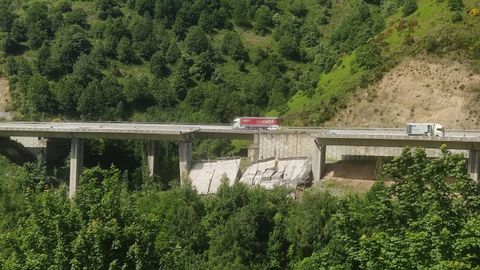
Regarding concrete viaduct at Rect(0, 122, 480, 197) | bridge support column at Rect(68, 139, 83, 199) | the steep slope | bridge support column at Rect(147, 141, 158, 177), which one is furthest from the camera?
the steep slope

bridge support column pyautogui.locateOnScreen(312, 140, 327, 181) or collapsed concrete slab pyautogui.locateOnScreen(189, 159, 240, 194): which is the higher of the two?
bridge support column pyautogui.locateOnScreen(312, 140, 327, 181)

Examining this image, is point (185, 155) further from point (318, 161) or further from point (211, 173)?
point (318, 161)

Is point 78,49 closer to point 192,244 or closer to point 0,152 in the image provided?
point 0,152

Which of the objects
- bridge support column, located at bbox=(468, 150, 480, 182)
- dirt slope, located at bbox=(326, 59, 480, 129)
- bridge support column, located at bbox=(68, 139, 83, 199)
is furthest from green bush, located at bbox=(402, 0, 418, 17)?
bridge support column, located at bbox=(68, 139, 83, 199)

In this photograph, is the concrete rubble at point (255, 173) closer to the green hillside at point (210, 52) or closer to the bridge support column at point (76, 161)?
the bridge support column at point (76, 161)

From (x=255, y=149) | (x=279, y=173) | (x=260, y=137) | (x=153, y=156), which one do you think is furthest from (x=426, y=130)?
(x=153, y=156)

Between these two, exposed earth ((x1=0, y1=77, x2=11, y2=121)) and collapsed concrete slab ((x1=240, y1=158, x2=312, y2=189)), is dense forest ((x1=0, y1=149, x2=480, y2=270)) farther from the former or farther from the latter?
exposed earth ((x1=0, y1=77, x2=11, y2=121))

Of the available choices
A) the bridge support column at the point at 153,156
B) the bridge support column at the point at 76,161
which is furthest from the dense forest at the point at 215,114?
the bridge support column at the point at 76,161
